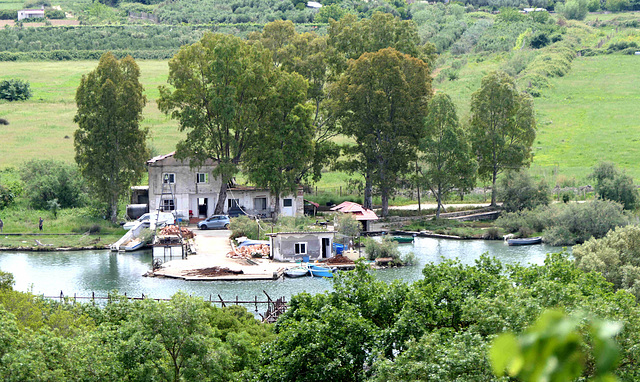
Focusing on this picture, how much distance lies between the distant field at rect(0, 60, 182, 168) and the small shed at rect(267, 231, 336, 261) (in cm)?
2612

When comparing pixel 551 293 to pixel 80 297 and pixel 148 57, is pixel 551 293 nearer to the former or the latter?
pixel 80 297

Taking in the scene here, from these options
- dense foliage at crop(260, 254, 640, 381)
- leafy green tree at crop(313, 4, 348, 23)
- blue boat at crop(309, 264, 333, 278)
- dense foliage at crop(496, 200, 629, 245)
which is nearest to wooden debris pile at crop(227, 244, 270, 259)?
blue boat at crop(309, 264, 333, 278)

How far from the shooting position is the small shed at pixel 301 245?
5334 cm

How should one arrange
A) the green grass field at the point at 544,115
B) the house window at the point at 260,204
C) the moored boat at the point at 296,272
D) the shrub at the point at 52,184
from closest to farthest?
the moored boat at the point at 296,272, the shrub at the point at 52,184, the house window at the point at 260,204, the green grass field at the point at 544,115

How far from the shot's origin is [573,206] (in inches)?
2363

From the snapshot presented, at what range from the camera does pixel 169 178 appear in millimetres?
66438

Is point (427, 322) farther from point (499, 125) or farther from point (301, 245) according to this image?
point (499, 125)

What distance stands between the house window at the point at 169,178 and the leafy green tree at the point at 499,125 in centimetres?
2510

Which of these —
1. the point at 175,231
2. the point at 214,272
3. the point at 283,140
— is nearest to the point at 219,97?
the point at 283,140

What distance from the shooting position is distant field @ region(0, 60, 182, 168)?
80.3 meters

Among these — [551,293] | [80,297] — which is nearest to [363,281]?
[551,293]

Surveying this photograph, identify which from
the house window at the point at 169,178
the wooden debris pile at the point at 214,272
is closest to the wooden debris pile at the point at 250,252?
the wooden debris pile at the point at 214,272

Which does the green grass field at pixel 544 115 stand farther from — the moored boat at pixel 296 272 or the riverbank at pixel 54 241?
the moored boat at pixel 296 272

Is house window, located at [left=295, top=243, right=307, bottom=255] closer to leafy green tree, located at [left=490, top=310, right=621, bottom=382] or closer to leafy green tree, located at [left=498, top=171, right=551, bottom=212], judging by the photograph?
leafy green tree, located at [left=498, top=171, right=551, bottom=212]
